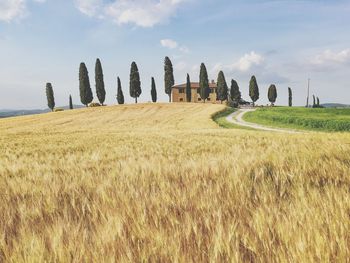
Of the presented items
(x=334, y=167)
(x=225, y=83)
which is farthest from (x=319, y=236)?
(x=225, y=83)

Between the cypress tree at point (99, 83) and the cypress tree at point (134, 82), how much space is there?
780 cm

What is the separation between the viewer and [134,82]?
96.1 metres

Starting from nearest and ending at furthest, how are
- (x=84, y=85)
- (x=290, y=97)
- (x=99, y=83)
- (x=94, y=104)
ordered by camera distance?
(x=84, y=85)
(x=99, y=83)
(x=94, y=104)
(x=290, y=97)

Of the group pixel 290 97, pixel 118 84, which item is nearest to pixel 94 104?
pixel 118 84

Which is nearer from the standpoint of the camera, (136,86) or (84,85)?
(84,85)

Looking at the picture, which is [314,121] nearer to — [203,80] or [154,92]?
Result: [203,80]

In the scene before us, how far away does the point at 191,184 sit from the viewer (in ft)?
8.61

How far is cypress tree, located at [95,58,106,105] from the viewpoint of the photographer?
9294cm

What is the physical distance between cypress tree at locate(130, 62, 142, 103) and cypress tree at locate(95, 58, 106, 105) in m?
7.80

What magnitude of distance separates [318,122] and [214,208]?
43.0 meters

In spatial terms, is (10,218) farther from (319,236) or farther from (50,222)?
(319,236)

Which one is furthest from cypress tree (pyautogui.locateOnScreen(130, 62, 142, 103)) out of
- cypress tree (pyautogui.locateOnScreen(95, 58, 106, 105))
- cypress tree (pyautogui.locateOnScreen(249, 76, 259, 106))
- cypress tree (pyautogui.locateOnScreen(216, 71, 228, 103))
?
cypress tree (pyautogui.locateOnScreen(249, 76, 259, 106))

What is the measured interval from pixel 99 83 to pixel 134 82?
31.5ft

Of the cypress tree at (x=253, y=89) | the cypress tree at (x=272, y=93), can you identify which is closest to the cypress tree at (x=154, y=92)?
the cypress tree at (x=253, y=89)
